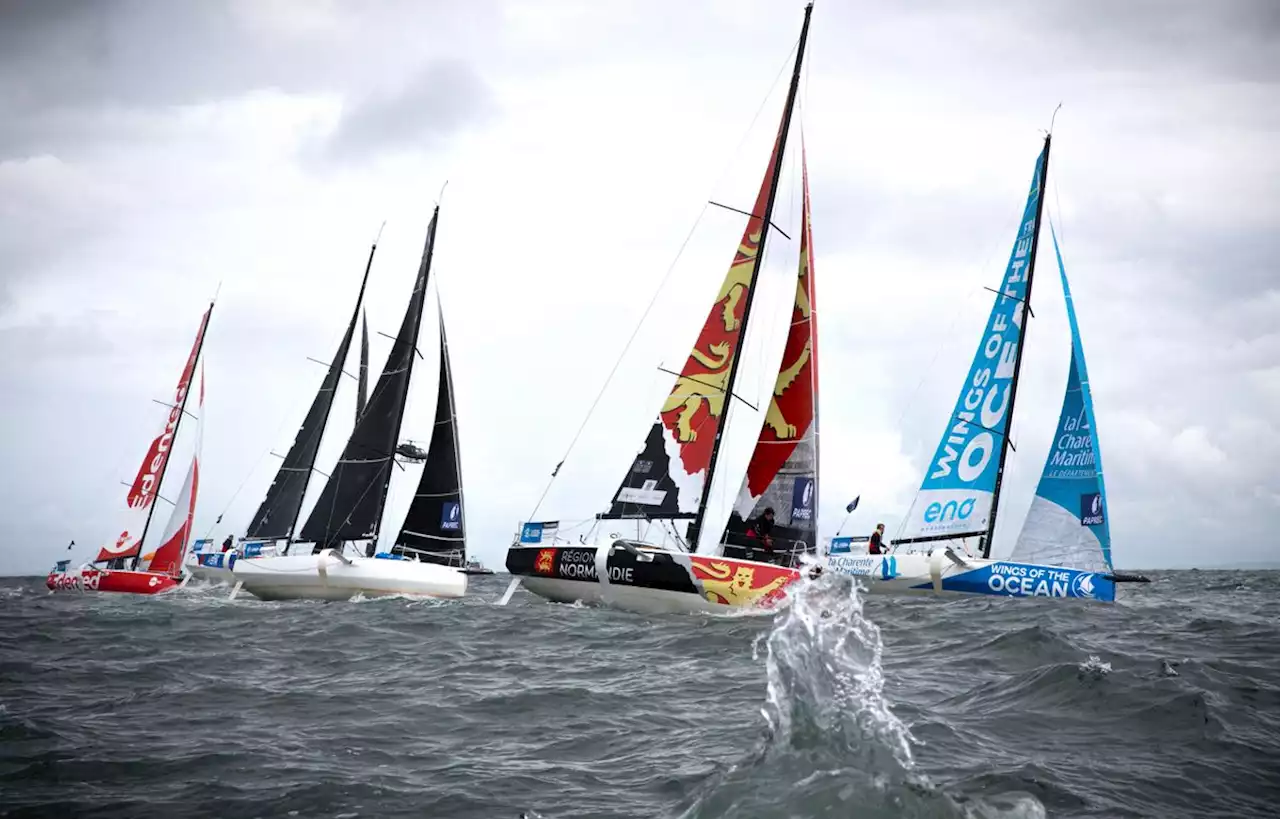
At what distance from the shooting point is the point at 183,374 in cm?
3434

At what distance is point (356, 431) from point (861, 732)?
74.9 ft

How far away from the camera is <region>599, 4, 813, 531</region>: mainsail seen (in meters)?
19.5

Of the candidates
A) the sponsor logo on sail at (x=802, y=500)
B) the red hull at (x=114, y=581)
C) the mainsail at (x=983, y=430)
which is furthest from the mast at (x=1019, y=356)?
the red hull at (x=114, y=581)

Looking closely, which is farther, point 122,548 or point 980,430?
point 122,548

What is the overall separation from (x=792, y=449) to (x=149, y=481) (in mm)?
24351

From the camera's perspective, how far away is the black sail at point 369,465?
2609 cm

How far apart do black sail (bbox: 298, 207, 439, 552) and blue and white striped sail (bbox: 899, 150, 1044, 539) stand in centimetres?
1491

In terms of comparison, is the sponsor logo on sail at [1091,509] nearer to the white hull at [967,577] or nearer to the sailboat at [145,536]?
the white hull at [967,577]

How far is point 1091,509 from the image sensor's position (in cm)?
2239

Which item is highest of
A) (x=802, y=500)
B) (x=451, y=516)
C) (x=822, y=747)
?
(x=802, y=500)

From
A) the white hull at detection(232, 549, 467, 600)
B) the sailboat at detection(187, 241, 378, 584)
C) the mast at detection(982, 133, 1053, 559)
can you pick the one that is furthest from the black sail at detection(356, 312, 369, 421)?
the mast at detection(982, 133, 1053, 559)

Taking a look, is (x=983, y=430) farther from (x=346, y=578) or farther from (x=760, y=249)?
(x=346, y=578)

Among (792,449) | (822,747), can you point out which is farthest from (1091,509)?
(822,747)

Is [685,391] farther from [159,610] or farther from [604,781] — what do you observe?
[604,781]
